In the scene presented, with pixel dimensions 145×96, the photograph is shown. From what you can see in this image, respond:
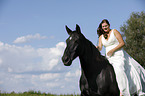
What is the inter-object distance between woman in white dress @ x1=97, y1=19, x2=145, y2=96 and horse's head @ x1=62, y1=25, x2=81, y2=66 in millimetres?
1921

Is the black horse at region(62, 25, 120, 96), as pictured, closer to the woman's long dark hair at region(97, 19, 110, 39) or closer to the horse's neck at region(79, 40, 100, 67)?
the horse's neck at region(79, 40, 100, 67)

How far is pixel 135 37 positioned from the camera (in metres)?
26.3

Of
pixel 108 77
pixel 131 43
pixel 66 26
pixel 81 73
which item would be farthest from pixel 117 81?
pixel 131 43

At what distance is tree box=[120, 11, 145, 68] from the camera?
25156mm

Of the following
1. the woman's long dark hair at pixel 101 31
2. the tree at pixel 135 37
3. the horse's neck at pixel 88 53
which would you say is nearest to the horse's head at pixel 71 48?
the horse's neck at pixel 88 53

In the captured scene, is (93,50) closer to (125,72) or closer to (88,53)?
(88,53)

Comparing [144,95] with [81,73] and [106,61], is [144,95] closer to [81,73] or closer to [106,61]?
[106,61]

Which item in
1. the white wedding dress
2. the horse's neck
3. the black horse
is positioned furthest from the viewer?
the white wedding dress

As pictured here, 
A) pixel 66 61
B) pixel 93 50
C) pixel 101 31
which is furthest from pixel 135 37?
pixel 66 61

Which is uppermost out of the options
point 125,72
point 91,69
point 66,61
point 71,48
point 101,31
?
point 101,31

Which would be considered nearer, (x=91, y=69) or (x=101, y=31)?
(x=91, y=69)

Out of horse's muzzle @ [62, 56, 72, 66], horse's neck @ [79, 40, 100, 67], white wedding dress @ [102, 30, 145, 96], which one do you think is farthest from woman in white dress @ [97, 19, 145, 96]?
horse's muzzle @ [62, 56, 72, 66]

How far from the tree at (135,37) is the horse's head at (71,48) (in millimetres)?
21578

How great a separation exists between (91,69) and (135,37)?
22.7m
